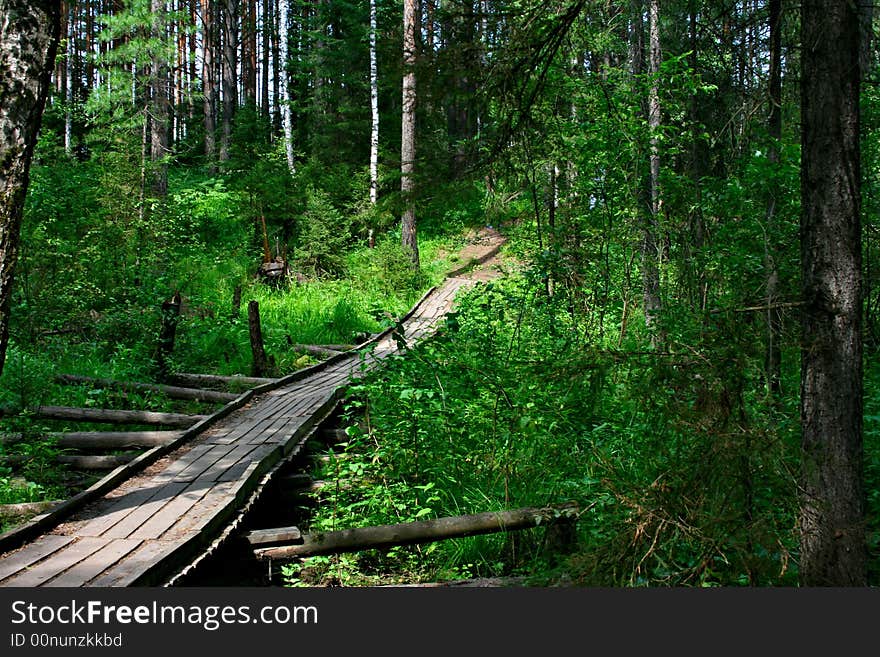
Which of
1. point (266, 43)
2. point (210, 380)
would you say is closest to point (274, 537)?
point (210, 380)

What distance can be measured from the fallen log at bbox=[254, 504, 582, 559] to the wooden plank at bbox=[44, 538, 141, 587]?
A: 891mm

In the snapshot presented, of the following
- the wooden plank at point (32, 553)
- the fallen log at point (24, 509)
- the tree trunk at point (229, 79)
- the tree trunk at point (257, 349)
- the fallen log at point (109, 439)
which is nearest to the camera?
the wooden plank at point (32, 553)

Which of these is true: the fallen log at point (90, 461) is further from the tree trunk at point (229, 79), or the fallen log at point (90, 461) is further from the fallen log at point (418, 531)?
the tree trunk at point (229, 79)

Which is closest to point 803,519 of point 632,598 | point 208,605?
point 632,598

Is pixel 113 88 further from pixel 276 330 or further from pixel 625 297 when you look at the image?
pixel 625 297

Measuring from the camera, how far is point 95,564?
4.13m

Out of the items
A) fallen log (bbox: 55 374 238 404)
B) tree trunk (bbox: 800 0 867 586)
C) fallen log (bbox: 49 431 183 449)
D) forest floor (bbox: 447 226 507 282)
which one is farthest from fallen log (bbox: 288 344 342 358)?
tree trunk (bbox: 800 0 867 586)

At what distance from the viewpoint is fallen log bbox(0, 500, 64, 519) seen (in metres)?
5.25

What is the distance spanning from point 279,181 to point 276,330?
9437mm

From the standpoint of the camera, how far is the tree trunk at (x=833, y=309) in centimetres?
361

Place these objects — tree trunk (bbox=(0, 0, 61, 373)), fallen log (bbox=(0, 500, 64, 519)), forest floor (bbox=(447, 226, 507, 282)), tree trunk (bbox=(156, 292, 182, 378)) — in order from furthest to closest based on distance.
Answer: forest floor (bbox=(447, 226, 507, 282)), tree trunk (bbox=(156, 292, 182, 378)), fallen log (bbox=(0, 500, 64, 519)), tree trunk (bbox=(0, 0, 61, 373))

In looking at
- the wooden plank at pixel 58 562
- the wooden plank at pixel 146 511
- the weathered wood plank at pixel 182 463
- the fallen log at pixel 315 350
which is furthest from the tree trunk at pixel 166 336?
the wooden plank at pixel 58 562

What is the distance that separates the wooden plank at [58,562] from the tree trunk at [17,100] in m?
1.53

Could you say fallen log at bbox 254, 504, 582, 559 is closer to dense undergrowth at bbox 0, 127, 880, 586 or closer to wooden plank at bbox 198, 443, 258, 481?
dense undergrowth at bbox 0, 127, 880, 586
